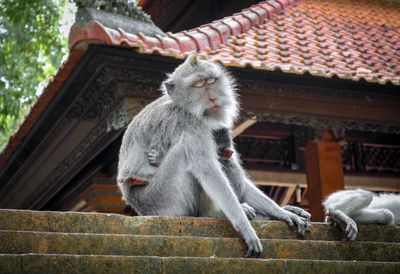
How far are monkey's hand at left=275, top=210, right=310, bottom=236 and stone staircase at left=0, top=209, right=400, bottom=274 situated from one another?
0.05 metres

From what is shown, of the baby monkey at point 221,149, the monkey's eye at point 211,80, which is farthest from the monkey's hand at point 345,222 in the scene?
the monkey's eye at point 211,80

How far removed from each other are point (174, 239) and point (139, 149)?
117 cm

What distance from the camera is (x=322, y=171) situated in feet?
26.0

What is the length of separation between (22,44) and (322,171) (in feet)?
26.6

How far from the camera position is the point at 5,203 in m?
13.1

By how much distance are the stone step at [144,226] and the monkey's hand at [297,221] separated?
0.13 feet

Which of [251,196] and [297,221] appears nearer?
[297,221]

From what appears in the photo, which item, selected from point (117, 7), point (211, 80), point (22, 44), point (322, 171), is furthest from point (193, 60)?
point (22, 44)

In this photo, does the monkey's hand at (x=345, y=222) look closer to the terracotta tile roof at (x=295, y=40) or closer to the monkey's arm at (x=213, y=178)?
the monkey's arm at (x=213, y=178)

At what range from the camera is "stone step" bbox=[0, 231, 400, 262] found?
3.35 metres

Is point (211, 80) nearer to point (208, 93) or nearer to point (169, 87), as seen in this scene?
point (208, 93)

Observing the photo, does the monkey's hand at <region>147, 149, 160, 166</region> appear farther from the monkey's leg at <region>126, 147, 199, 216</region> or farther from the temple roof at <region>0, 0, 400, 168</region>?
the temple roof at <region>0, 0, 400, 168</region>

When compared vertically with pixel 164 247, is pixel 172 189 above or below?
below

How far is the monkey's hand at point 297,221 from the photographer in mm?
4238
